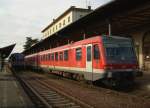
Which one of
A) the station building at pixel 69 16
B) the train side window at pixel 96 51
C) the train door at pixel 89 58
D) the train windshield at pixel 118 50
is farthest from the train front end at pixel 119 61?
the station building at pixel 69 16

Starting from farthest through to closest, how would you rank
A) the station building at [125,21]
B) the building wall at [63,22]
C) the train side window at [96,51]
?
the building wall at [63,22] → the station building at [125,21] → the train side window at [96,51]

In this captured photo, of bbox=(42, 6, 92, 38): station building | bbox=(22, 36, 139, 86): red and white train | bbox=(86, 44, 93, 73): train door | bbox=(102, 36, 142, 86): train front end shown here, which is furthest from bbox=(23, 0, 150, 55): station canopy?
bbox=(42, 6, 92, 38): station building

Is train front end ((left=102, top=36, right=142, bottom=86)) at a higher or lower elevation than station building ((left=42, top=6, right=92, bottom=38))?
lower

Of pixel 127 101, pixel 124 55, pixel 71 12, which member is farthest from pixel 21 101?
pixel 71 12

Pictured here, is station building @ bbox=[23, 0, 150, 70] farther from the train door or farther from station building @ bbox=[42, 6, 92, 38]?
station building @ bbox=[42, 6, 92, 38]

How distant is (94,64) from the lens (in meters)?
15.5

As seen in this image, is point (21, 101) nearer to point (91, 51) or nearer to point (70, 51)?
point (91, 51)

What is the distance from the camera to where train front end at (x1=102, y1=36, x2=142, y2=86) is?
14.7m

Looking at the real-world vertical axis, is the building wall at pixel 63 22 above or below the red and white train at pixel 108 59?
above

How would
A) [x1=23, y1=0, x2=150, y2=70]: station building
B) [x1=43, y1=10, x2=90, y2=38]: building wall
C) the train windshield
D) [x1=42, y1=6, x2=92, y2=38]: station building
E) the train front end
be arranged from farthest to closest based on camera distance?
[x1=42, y1=6, x2=92, y2=38]: station building < [x1=43, y1=10, x2=90, y2=38]: building wall < [x1=23, y1=0, x2=150, y2=70]: station building < the train windshield < the train front end

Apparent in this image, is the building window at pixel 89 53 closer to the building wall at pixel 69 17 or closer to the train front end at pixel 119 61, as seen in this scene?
the train front end at pixel 119 61

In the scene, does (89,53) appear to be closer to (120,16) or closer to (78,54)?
(78,54)

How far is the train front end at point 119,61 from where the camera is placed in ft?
48.2

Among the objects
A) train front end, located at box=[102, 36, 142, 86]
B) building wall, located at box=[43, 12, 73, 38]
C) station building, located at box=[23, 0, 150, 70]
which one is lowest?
train front end, located at box=[102, 36, 142, 86]
